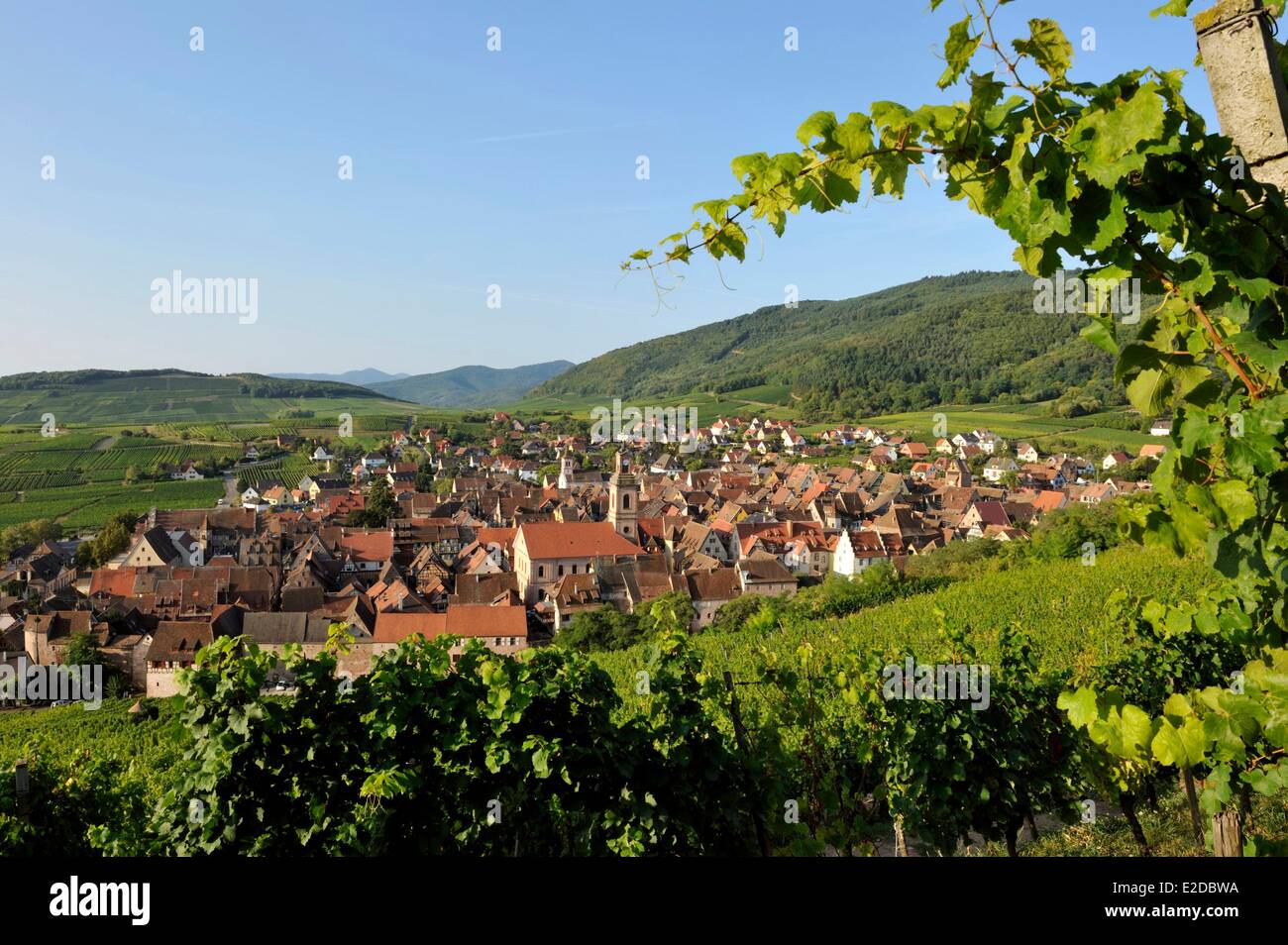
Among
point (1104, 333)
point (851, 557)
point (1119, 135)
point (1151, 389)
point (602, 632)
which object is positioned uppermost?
point (1119, 135)

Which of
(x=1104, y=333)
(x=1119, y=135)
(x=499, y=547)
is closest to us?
(x=1119, y=135)

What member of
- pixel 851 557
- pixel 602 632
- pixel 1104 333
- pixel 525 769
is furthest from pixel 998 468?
pixel 1104 333

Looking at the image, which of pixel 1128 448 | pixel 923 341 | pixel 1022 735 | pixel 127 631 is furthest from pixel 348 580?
pixel 923 341

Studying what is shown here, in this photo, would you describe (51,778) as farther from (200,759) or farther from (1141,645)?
(1141,645)

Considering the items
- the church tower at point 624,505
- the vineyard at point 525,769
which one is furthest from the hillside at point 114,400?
the vineyard at point 525,769

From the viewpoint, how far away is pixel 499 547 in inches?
2603

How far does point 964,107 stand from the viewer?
2281 mm

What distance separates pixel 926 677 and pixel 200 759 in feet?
21.3

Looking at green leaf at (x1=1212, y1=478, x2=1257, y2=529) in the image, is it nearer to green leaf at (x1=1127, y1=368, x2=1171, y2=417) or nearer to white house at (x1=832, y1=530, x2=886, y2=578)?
green leaf at (x1=1127, y1=368, x2=1171, y2=417)

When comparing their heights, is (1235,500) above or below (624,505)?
above

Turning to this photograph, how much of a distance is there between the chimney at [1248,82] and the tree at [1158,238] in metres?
0.06

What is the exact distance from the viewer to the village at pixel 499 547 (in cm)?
4462

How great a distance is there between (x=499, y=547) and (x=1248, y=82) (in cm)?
6574

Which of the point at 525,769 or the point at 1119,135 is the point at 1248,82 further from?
the point at 525,769
